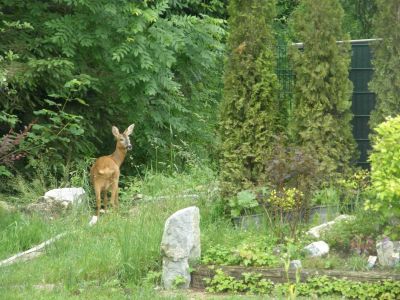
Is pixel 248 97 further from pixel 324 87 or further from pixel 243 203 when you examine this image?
pixel 243 203

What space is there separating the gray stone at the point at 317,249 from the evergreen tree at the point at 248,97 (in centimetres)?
183

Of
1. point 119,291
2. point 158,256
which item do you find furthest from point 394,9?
point 119,291

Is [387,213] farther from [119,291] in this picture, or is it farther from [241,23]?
[241,23]

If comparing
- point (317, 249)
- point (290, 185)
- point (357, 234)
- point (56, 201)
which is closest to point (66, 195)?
point (56, 201)

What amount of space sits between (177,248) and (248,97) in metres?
2.90

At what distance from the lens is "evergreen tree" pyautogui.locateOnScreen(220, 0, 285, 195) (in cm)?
1030

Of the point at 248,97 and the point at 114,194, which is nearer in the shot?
the point at 248,97

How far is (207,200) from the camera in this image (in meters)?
10.7

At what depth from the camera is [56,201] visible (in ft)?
37.6

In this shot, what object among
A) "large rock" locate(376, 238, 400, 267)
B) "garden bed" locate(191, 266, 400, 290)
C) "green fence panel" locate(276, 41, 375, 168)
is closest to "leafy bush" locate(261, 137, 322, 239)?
"garden bed" locate(191, 266, 400, 290)

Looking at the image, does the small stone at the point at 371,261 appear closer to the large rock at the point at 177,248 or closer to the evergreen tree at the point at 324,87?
the large rock at the point at 177,248

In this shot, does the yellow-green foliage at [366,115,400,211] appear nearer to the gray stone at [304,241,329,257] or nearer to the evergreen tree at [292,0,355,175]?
the gray stone at [304,241,329,257]

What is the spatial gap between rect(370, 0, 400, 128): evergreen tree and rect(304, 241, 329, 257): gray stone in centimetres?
225

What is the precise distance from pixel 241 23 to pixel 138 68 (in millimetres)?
3144
